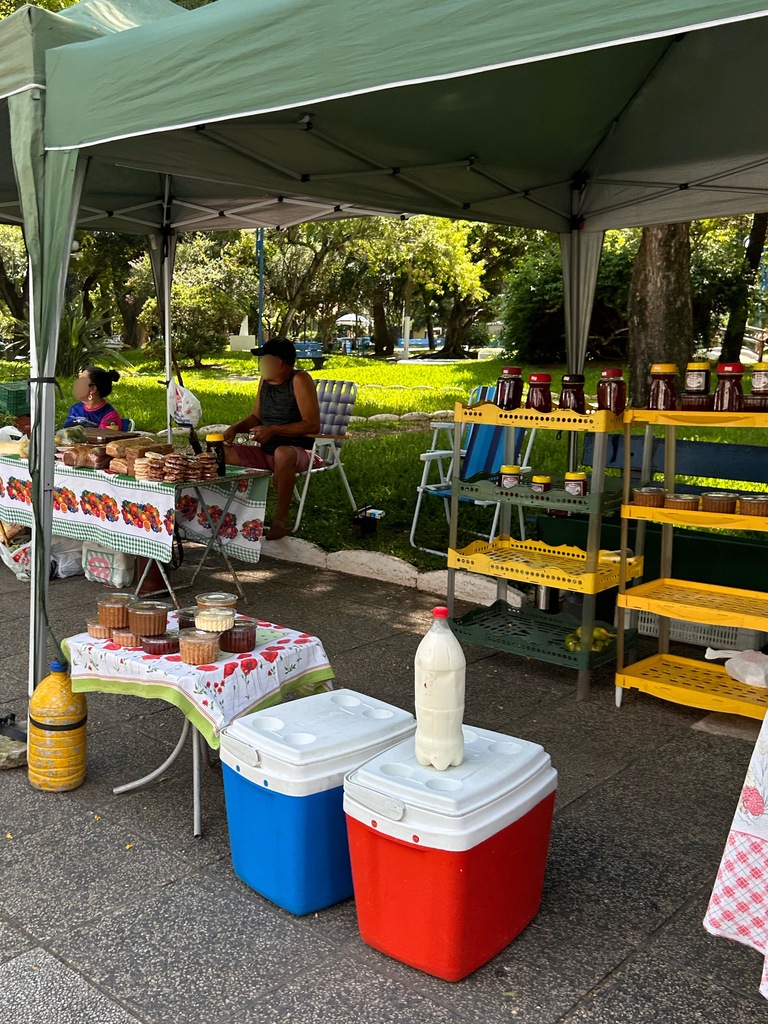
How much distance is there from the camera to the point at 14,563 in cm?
662

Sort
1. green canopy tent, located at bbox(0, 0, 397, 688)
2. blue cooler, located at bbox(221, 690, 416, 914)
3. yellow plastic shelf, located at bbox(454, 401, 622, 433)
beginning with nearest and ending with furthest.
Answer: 1. blue cooler, located at bbox(221, 690, 416, 914)
2. green canopy tent, located at bbox(0, 0, 397, 688)
3. yellow plastic shelf, located at bbox(454, 401, 622, 433)

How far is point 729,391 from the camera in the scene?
4016mm

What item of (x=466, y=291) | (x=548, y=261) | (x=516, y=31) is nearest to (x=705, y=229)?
(x=548, y=261)

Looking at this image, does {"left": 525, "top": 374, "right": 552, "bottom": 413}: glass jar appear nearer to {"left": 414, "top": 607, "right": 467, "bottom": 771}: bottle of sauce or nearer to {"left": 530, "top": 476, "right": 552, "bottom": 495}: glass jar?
{"left": 530, "top": 476, "right": 552, "bottom": 495}: glass jar

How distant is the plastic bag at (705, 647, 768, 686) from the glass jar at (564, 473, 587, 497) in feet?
3.45

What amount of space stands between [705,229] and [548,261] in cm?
395

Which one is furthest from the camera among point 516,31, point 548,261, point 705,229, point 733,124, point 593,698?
point 548,261

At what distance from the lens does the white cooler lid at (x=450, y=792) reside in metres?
2.32

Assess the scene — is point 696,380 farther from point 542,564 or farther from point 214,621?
point 214,621

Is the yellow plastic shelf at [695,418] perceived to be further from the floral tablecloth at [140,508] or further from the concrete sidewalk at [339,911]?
the floral tablecloth at [140,508]

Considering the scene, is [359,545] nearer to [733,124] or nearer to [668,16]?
[733,124]

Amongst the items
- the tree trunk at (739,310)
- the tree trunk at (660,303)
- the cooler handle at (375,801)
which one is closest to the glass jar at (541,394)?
the cooler handle at (375,801)

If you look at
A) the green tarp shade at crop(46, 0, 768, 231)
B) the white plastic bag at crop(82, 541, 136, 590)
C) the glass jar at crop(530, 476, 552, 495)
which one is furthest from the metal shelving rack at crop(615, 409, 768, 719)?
the white plastic bag at crop(82, 541, 136, 590)

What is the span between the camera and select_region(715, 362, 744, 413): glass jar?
13.1 ft
